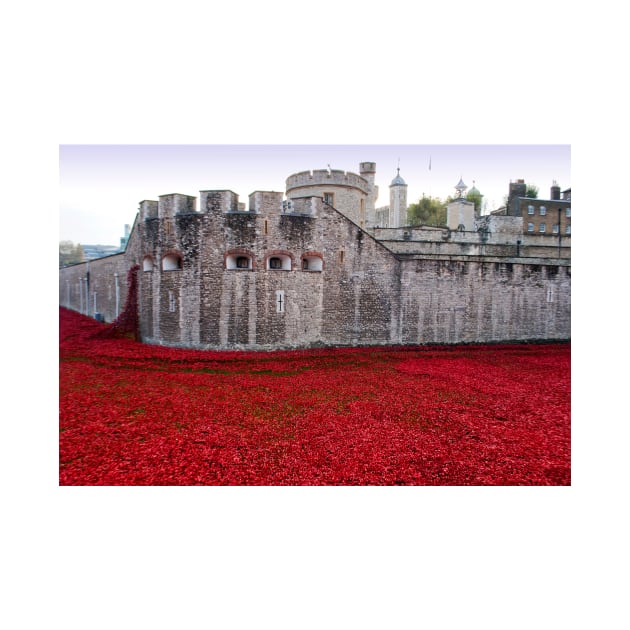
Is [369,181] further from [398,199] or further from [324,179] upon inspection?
[324,179]

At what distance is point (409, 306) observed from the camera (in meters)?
15.2

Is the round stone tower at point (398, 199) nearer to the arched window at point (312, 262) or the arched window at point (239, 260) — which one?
the arched window at point (312, 262)

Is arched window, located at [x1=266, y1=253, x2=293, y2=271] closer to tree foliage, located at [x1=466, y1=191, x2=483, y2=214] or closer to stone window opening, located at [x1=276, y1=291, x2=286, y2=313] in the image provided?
stone window opening, located at [x1=276, y1=291, x2=286, y2=313]

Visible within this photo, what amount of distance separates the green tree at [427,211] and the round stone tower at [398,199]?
1603 centimetres

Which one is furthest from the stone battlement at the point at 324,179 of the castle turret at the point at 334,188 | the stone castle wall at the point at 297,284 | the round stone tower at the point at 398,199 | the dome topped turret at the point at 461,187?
the dome topped turret at the point at 461,187

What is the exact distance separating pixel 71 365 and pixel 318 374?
8210 millimetres

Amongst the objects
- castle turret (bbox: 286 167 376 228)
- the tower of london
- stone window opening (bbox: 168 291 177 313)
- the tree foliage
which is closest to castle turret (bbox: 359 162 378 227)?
castle turret (bbox: 286 167 376 228)

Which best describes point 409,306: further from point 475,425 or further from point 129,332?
point 129,332

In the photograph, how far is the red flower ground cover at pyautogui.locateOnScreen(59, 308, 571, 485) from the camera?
17.2 ft

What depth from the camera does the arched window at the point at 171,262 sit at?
14.0m

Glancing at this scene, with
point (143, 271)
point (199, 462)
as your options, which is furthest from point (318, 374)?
point (143, 271)

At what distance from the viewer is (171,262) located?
14.2 metres

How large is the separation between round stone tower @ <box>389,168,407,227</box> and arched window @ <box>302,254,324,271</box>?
17472 millimetres

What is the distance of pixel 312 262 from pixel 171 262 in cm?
590
